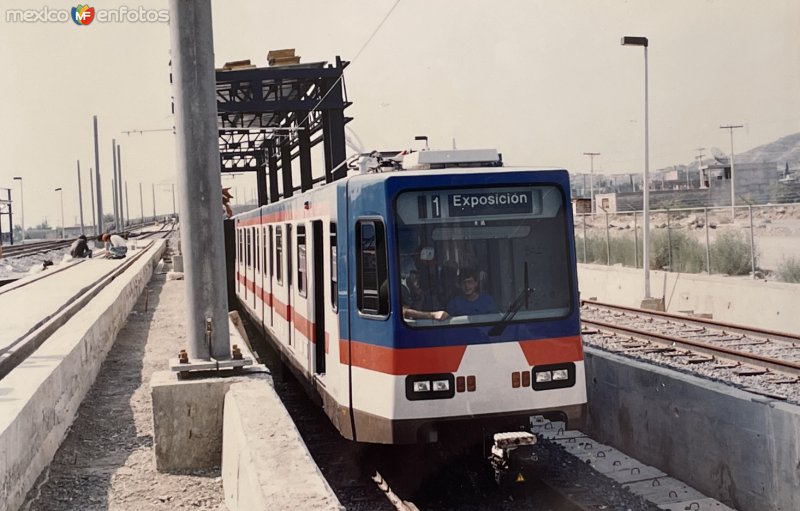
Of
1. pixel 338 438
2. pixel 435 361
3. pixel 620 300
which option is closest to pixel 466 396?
pixel 435 361

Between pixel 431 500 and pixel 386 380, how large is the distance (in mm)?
1452

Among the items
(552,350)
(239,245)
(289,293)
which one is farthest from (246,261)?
(552,350)

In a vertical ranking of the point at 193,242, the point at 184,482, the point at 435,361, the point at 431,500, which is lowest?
the point at 431,500

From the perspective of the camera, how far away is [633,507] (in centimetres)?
770

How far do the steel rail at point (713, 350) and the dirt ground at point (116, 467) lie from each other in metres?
8.05

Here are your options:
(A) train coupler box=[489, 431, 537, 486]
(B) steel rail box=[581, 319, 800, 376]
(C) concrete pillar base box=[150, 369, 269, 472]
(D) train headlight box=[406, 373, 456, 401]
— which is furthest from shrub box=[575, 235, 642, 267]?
(C) concrete pillar base box=[150, 369, 269, 472]

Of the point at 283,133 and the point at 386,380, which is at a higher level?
the point at 283,133

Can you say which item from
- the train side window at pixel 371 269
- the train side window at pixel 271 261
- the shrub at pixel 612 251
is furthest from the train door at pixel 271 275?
the shrub at pixel 612 251

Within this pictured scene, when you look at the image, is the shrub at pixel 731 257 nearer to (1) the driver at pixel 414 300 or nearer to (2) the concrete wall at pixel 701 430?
(2) the concrete wall at pixel 701 430

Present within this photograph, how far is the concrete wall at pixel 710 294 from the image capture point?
56.4ft

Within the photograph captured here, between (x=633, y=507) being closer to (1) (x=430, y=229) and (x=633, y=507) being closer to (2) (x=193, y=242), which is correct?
(1) (x=430, y=229)

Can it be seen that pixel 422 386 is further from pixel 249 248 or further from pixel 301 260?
pixel 249 248

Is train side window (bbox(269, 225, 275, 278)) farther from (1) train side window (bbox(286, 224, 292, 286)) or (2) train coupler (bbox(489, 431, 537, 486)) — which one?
(2) train coupler (bbox(489, 431, 537, 486))

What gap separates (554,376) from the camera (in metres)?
7.82
